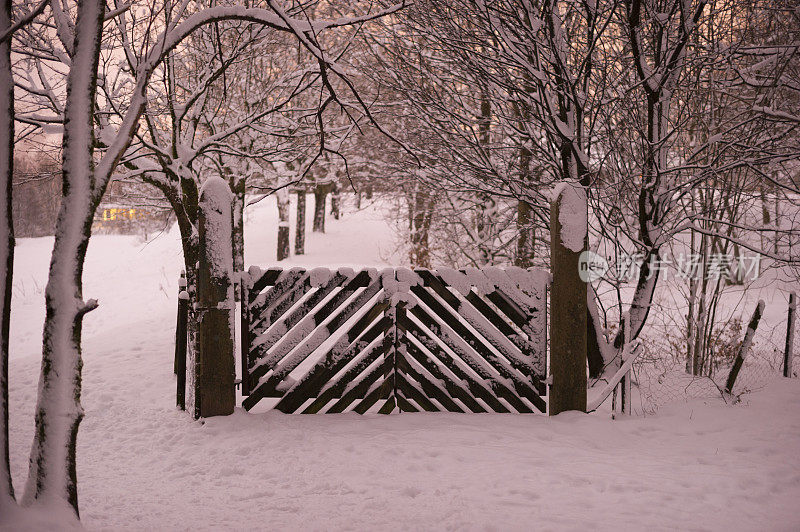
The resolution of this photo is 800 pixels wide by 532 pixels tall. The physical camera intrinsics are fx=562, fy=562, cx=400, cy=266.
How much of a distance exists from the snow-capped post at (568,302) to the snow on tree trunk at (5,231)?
4169mm

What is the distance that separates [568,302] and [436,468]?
6.80 feet

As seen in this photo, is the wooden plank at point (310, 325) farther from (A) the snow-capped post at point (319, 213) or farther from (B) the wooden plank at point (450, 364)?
(A) the snow-capped post at point (319, 213)

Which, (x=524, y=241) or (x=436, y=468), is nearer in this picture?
(x=436, y=468)

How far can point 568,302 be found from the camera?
5.24 meters

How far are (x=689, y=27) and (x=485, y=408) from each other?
4076mm

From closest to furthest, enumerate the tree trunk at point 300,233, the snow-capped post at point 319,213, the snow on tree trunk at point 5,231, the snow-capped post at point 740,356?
the snow on tree trunk at point 5,231 < the snow-capped post at point 740,356 < the tree trunk at point 300,233 < the snow-capped post at point 319,213

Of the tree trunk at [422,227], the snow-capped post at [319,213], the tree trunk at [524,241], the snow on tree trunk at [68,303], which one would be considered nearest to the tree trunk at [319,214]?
the snow-capped post at [319,213]

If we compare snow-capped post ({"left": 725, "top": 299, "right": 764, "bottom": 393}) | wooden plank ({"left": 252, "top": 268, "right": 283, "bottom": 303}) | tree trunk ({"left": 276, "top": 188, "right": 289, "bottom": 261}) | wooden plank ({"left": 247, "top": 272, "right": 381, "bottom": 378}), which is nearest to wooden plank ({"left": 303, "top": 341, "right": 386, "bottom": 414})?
wooden plank ({"left": 247, "top": 272, "right": 381, "bottom": 378})

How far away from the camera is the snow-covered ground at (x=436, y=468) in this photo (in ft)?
11.0

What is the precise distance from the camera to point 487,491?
371 centimetres

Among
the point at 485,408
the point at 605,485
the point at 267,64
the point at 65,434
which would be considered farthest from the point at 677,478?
the point at 267,64

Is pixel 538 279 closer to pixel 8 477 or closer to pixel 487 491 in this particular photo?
pixel 487 491

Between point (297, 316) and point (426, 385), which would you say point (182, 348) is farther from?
point (426, 385)

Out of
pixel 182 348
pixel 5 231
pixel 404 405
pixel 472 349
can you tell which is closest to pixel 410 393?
pixel 404 405
